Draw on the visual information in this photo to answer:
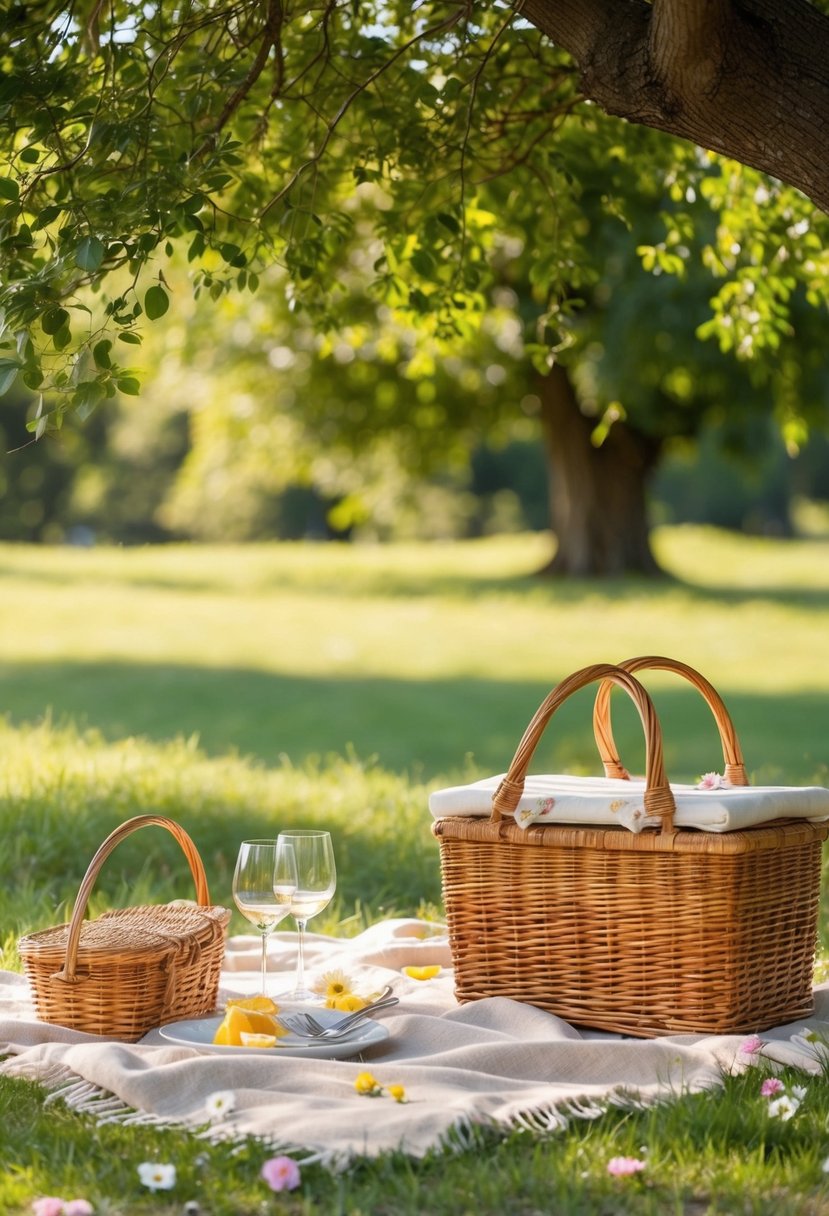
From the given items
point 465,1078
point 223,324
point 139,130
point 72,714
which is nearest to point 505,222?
point 139,130

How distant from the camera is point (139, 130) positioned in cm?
408

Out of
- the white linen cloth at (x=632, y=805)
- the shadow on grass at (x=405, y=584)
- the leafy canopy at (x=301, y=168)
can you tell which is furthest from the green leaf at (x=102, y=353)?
the shadow on grass at (x=405, y=584)

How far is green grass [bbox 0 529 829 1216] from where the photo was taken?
2.94 metres

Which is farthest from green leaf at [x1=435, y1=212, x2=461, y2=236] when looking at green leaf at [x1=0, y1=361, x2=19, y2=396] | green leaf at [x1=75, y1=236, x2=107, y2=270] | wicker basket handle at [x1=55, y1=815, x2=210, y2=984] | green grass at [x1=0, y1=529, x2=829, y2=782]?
green grass at [x1=0, y1=529, x2=829, y2=782]

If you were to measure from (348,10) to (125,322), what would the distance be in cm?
267

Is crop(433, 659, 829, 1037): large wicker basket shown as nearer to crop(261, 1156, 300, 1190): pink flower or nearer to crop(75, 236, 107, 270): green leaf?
crop(261, 1156, 300, 1190): pink flower

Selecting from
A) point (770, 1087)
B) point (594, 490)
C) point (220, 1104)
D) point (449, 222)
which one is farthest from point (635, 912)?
point (594, 490)

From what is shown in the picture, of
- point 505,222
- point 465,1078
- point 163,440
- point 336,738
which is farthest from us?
point 163,440

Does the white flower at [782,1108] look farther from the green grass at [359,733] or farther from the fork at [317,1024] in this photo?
the fork at [317,1024]

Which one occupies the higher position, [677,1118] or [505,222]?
[505,222]

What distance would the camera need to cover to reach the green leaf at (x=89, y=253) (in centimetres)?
345

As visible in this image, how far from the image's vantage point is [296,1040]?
366 centimetres

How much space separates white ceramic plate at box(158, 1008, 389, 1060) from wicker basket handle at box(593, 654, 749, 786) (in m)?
1.17

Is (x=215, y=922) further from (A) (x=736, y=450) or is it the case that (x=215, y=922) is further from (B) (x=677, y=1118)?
(A) (x=736, y=450)
